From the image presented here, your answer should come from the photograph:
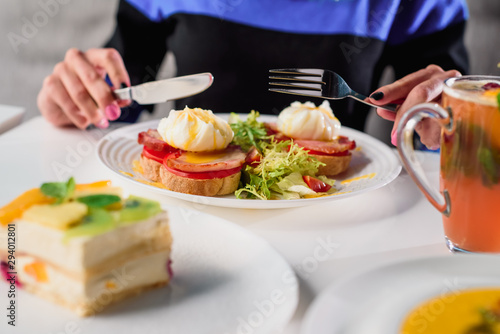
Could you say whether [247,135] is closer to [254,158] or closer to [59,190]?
[254,158]

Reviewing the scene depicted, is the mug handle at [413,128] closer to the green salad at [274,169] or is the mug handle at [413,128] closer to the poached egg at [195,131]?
the green salad at [274,169]

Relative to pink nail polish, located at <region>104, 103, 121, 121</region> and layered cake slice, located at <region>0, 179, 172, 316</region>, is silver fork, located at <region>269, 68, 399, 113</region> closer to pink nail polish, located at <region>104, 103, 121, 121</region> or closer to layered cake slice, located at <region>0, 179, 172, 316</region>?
pink nail polish, located at <region>104, 103, 121, 121</region>

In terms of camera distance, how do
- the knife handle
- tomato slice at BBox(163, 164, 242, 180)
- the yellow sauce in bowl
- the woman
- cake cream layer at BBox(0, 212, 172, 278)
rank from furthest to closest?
the woman → the knife handle → tomato slice at BBox(163, 164, 242, 180) → cake cream layer at BBox(0, 212, 172, 278) → the yellow sauce in bowl

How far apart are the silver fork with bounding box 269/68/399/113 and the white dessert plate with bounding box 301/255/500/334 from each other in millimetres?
657

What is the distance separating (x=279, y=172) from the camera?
1288 mm

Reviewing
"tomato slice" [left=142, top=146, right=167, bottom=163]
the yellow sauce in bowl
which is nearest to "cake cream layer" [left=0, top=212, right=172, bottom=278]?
the yellow sauce in bowl

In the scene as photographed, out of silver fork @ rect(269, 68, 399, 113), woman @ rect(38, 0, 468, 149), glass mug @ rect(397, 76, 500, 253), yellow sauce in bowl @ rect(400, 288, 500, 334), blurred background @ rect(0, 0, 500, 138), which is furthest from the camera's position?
blurred background @ rect(0, 0, 500, 138)

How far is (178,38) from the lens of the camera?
224cm

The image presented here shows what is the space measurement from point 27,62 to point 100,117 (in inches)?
76.8

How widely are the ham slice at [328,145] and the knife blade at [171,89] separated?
33 cm

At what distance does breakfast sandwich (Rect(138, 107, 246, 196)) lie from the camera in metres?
1.22

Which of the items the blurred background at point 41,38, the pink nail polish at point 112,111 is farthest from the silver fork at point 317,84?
the blurred background at point 41,38

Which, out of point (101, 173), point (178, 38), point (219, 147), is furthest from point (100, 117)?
point (178, 38)

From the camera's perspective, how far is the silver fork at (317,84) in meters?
1.32
